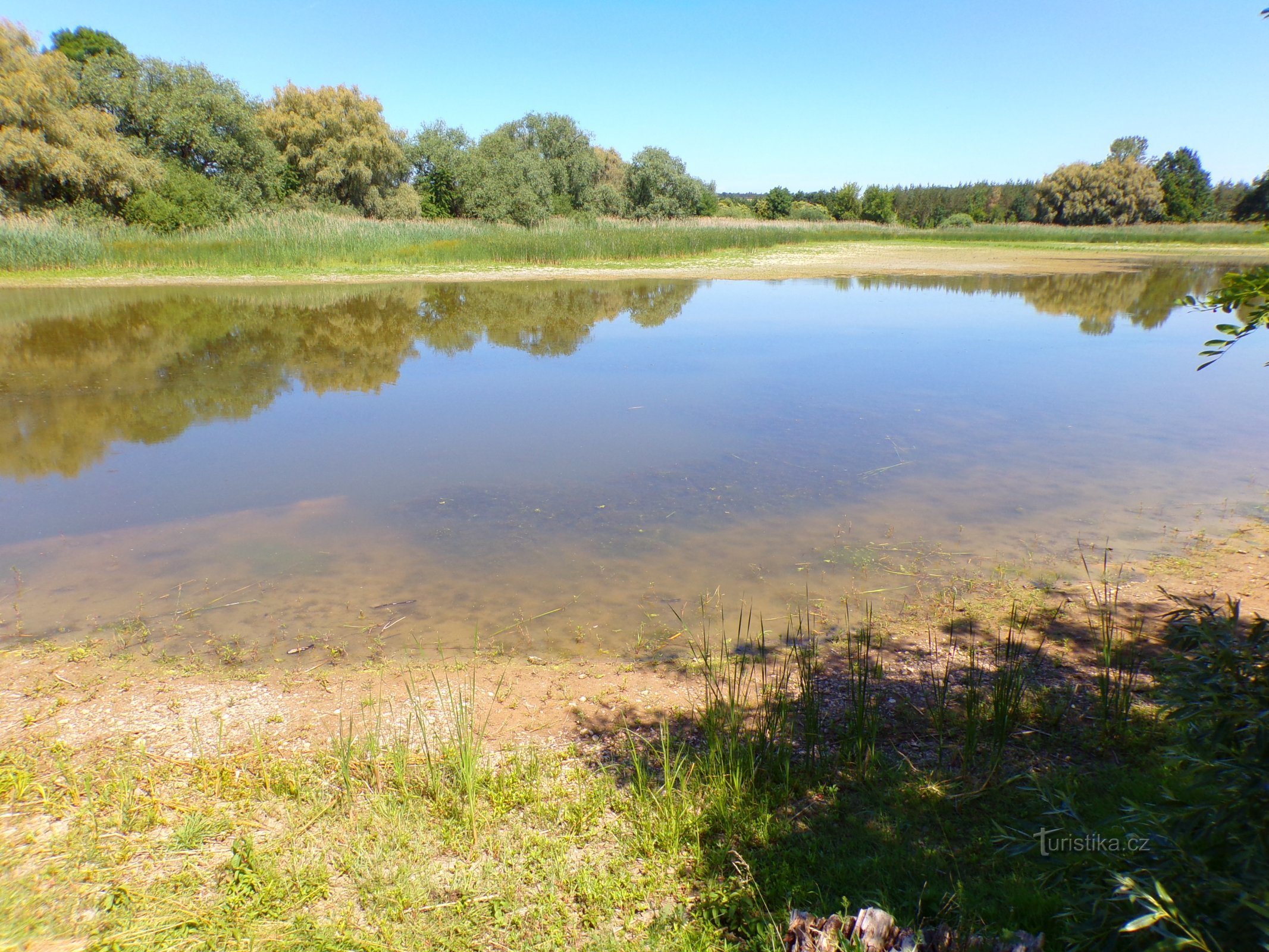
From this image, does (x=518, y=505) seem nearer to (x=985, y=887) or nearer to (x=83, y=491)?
(x=83, y=491)

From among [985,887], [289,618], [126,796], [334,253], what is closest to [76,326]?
[334,253]

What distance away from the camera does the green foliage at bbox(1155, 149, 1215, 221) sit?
193ft

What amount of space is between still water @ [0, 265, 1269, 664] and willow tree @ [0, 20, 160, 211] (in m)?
13.7

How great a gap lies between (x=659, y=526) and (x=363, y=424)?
4493 millimetres

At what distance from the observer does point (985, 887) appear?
238 cm

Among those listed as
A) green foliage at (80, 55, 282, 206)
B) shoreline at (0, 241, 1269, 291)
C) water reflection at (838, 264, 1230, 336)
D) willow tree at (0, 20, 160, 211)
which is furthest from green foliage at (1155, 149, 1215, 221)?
willow tree at (0, 20, 160, 211)

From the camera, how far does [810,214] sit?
6334cm

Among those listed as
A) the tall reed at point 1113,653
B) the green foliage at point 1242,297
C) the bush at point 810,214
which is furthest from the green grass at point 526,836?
the bush at point 810,214

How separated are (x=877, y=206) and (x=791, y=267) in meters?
44.3

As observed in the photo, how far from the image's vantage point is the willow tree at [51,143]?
23578 mm

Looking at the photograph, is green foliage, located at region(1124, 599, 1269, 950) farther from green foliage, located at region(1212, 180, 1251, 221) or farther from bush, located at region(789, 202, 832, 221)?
green foliage, located at region(1212, 180, 1251, 221)

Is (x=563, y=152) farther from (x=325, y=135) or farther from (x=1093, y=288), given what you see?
(x=1093, y=288)

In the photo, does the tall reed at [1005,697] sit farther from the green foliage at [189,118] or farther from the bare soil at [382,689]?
the green foliage at [189,118]

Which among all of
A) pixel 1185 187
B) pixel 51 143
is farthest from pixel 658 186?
pixel 1185 187
